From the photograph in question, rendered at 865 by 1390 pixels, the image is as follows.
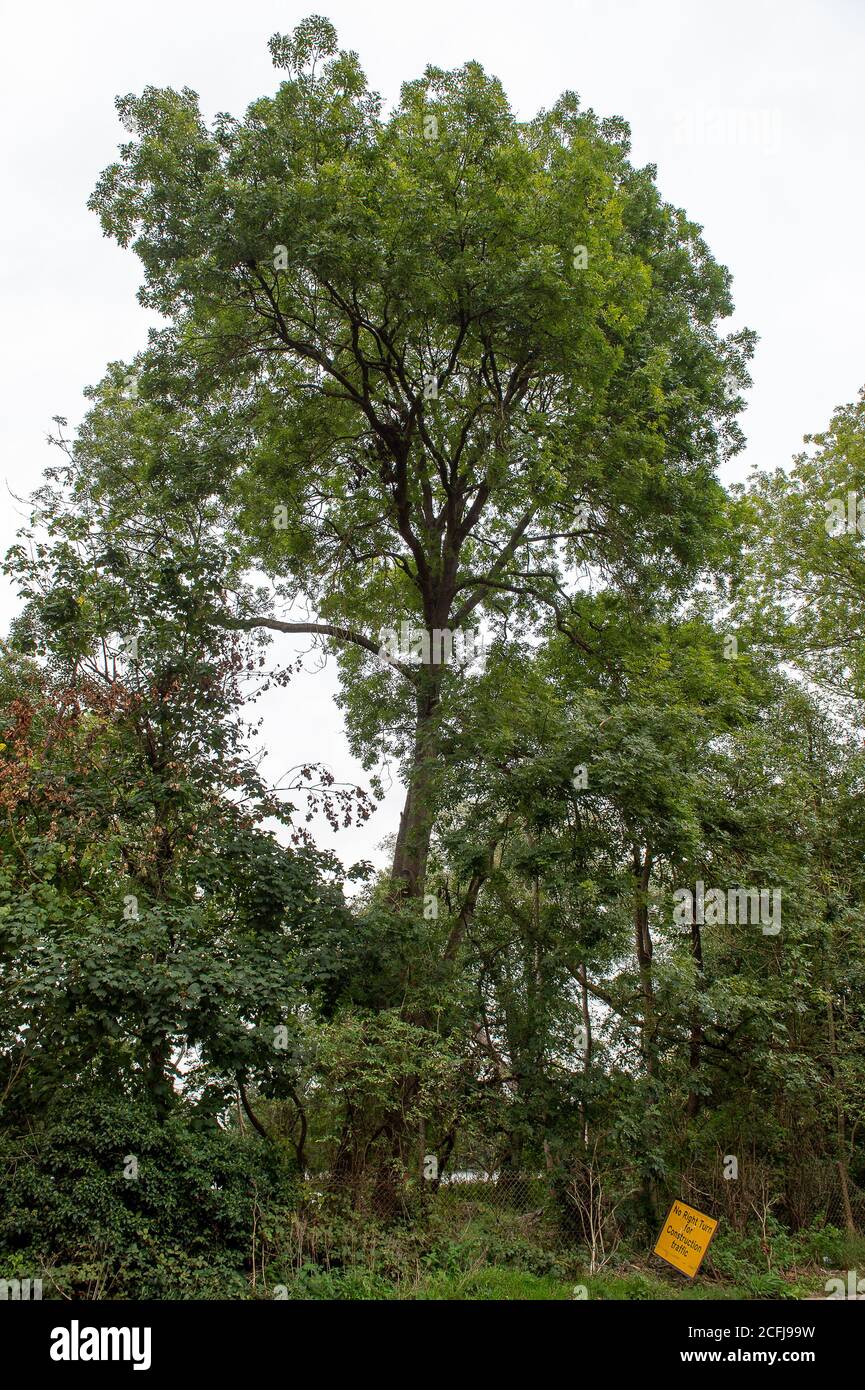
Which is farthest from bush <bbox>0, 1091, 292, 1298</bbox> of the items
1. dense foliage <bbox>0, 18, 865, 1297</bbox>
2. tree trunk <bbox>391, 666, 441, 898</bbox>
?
tree trunk <bbox>391, 666, 441, 898</bbox>

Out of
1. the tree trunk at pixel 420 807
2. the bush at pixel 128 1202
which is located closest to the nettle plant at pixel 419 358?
the tree trunk at pixel 420 807

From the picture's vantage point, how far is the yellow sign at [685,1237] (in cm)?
805

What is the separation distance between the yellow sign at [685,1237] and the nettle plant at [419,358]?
4.45m

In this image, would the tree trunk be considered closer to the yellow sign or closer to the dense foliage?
the dense foliage

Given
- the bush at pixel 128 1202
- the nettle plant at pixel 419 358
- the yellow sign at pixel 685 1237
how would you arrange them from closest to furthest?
1. the bush at pixel 128 1202
2. the yellow sign at pixel 685 1237
3. the nettle plant at pixel 419 358

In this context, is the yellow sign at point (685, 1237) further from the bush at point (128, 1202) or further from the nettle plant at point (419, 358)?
the nettle plant at point (419, 358)

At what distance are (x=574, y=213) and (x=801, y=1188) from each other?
11410 millimetres

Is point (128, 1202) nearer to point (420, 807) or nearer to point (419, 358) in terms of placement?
point (420, 807)

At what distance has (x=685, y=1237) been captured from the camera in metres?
8.18

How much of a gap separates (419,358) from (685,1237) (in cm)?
1065

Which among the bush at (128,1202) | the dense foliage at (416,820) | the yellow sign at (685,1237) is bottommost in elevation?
the yellow sign at (685,1237)

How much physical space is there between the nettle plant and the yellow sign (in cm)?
445
